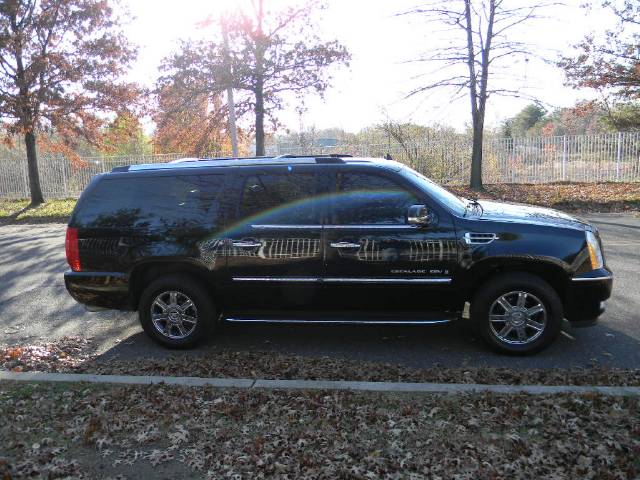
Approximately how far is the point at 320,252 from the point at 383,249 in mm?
562

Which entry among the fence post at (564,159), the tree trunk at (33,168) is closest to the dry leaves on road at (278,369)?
the tree trunk at (33,168)

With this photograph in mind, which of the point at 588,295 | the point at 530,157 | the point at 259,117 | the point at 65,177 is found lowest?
the point at 588,295

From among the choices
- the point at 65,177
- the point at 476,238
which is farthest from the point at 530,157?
the point at 65,177

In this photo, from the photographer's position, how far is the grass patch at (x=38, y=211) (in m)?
18.0

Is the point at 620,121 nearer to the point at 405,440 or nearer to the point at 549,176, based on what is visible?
the point at 549,176

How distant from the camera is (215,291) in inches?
205

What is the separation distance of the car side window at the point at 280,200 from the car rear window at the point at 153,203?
294 mm

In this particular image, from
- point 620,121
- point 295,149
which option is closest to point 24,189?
point 295,149

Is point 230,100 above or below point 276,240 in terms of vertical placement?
above

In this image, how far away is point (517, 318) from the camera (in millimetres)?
4855

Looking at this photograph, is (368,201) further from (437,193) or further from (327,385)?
(327,385)

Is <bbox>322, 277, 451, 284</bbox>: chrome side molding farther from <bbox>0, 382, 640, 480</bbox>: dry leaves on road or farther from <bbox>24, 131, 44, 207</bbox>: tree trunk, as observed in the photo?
<bbox>24, 131, 44, 207</bbox>: tree trunk

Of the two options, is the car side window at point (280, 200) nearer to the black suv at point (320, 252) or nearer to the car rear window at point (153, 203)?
the black suv at point (320, 252)

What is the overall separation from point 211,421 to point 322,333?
7.45ft
